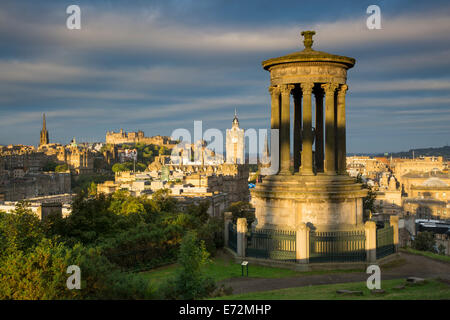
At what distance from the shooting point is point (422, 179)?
190 meters

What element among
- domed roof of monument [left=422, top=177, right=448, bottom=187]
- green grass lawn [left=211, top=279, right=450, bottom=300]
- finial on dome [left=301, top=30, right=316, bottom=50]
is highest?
finial on dome [left=301, top=30, right=316, bottom=50]

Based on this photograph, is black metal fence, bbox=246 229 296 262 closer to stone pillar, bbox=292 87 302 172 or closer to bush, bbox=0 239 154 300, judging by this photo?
stone pillar, bbox=292 87 302 172

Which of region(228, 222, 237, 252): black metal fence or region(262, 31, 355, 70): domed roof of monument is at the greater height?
region(262, 31, 355, 70): domed roof of monument

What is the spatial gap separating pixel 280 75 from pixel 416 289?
13.4 metres

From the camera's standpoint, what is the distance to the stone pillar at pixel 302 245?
2186 cm

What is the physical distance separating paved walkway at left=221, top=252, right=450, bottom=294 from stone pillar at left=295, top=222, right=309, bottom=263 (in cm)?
123

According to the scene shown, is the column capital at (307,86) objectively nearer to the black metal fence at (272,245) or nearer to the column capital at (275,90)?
the column capital at (275,90)

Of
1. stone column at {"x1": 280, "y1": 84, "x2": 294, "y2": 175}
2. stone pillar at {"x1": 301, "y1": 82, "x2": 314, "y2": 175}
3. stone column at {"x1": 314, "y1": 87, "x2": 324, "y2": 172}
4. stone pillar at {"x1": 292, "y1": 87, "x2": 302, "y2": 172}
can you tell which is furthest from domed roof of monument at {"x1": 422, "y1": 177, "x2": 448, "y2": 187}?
stone column at {"x1": 280, "y1": 84, "x2": 294, "y2": 175}

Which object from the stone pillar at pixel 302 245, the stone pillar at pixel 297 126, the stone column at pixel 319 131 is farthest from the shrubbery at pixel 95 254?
the stone column at pixel 319 131

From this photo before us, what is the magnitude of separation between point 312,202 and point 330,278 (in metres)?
4.60

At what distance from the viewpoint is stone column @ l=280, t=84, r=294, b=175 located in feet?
83.3

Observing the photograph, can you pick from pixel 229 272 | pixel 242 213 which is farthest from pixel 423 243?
pixel 229 272
